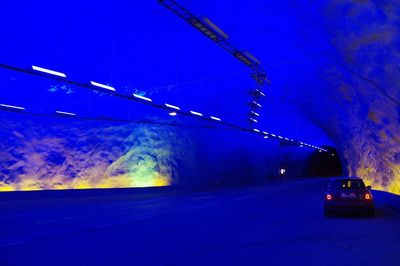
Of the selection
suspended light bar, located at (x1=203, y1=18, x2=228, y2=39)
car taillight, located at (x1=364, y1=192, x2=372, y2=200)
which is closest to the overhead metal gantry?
suspended light bar, located at (x1=203, y1=18, x2=228, y2=39)

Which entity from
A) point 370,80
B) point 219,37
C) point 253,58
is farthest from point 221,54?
point 370,80

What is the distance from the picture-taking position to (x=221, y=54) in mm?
18391

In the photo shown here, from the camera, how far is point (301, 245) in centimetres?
959

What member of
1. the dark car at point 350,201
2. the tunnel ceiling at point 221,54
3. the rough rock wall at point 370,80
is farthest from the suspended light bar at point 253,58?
the dark car at point 350,201

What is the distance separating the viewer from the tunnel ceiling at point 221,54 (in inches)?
514

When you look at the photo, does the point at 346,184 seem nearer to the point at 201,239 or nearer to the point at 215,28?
the point at 215,28

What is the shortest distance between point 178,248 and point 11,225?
7.49 meters

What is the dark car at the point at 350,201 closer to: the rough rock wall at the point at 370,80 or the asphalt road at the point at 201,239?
the asphalt road at the point at 201,239

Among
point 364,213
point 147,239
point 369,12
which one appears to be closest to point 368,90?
point 364,213

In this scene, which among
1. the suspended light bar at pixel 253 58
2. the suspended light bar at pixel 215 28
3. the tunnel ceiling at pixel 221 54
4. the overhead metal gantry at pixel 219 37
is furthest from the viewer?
the suspended light bar at pixel 253 58

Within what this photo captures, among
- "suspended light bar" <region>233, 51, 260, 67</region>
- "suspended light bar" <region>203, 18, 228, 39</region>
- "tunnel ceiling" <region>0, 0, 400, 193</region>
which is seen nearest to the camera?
"tunnel ceiling" <region>0, 0, 400, 193</region>

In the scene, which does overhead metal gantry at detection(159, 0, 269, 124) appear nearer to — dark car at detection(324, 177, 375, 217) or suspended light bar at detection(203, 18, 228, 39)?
suspended light bar at detection(203, 18, 228, 39)

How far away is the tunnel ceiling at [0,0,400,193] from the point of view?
13.1 meters

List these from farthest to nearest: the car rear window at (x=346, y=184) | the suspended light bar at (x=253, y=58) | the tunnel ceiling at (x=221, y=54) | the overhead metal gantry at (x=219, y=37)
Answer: the suspended light bar at (x=253, y=58) → the car rear window at (x=346, y=184) → the overhead metal gantry at (x=219, y=37) → the tunnel ceiling at (x=221, y=54)
